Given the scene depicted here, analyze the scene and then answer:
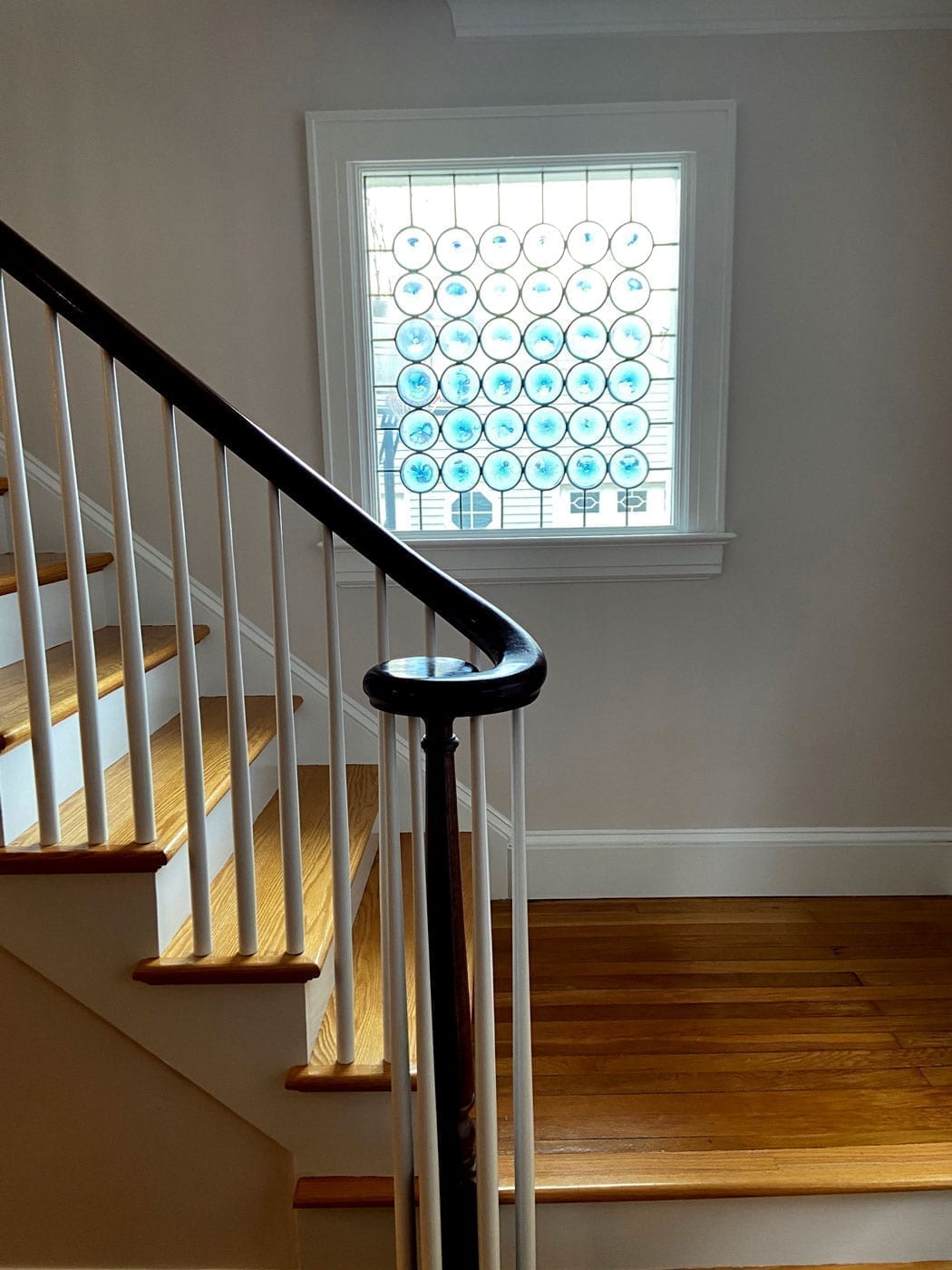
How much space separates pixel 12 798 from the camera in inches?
63.0

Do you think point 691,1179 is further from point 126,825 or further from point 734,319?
point 734,319

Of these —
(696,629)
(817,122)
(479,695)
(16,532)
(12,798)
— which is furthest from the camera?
(696,629)

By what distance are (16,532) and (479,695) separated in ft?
3.06

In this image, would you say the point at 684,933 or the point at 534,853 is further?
the point at 534,853

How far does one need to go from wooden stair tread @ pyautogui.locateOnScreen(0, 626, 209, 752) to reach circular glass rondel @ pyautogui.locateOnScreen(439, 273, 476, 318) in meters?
1.20

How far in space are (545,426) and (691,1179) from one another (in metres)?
1.94

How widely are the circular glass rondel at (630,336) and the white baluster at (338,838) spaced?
4.77 ft

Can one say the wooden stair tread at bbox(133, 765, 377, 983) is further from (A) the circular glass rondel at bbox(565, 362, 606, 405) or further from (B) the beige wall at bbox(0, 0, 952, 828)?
(A) the circular glass rondel at bbox(565, 362, 606, 405)

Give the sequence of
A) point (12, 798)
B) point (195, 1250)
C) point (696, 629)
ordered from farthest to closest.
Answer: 1. point (696, 629)
2. point (195, 1250)
3. point (12, 798)

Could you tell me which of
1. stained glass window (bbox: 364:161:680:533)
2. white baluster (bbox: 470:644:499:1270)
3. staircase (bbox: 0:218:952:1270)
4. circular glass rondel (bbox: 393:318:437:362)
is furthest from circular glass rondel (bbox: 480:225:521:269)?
white baluster (bbox: 470:644:499:1270)

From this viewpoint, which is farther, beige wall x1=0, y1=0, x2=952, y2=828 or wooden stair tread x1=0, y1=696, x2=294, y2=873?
beige wall x1=0, y1=0, x2=952, y2=828

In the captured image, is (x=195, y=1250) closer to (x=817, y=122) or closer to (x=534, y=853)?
(x=534, y=853)

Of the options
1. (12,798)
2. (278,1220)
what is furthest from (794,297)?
(278,1220)

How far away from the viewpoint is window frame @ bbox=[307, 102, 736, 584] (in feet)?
8.00
